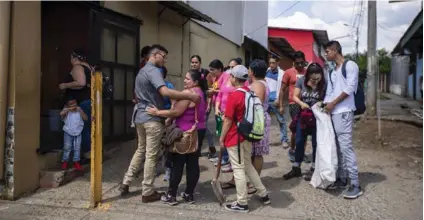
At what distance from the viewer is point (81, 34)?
6.36 m

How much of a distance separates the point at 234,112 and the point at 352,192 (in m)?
1.75

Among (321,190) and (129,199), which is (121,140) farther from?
(321,190)

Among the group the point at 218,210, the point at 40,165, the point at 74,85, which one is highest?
the point at 74,85

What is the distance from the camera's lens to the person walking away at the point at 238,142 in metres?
4.23

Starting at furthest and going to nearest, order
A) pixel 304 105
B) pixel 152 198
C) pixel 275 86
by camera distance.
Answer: pixel 275 86 → pixel 304 105 → pixel 152 198

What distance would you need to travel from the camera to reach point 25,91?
4695 mm

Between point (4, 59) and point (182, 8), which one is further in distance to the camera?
point (182, 8)

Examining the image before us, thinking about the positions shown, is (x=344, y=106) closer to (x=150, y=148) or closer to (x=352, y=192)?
(x=352, y=192)

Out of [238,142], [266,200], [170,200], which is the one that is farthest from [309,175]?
[170,200]

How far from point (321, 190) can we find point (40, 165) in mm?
3418

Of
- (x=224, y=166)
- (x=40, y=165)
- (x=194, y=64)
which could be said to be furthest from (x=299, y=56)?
(x=40, y=165)

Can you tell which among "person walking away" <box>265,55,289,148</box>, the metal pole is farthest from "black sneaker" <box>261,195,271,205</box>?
the metal pole

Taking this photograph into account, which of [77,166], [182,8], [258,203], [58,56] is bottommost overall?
[258,203]

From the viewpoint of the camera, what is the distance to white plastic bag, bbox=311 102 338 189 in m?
4.88
